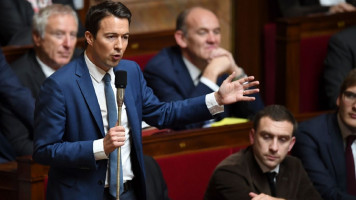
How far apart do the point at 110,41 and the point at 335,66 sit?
1484 mm

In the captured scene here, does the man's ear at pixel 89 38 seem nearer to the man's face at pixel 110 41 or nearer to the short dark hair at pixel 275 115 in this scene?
the man's face at pixel 110 41

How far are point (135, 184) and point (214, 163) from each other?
2.09 ft

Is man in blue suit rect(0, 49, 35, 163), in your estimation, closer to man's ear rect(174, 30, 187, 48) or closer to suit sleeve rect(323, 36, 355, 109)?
man's ear rect(174, 30, 187, 48)

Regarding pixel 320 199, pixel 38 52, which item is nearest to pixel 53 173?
pixel 320 199

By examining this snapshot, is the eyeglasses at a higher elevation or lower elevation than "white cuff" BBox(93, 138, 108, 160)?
lower

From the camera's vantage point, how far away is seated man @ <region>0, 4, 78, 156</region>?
233 centimetres

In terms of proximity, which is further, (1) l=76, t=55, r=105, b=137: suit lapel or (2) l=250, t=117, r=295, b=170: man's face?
(2) l=250, t=117, r=295, b=170: man's face

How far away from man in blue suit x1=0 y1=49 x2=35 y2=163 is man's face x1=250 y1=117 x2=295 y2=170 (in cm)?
69

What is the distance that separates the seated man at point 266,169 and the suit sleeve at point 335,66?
2.27 feet

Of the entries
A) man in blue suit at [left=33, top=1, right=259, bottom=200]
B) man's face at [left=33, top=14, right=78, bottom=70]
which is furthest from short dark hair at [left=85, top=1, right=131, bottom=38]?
man's face at [left=33, top=14, right=78, bottom=70]

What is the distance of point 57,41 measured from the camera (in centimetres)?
249

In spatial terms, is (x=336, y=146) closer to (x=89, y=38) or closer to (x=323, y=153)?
(x=323, y=153)

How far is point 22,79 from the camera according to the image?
2416 mm

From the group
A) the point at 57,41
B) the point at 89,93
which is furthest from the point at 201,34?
the point at 89,93
